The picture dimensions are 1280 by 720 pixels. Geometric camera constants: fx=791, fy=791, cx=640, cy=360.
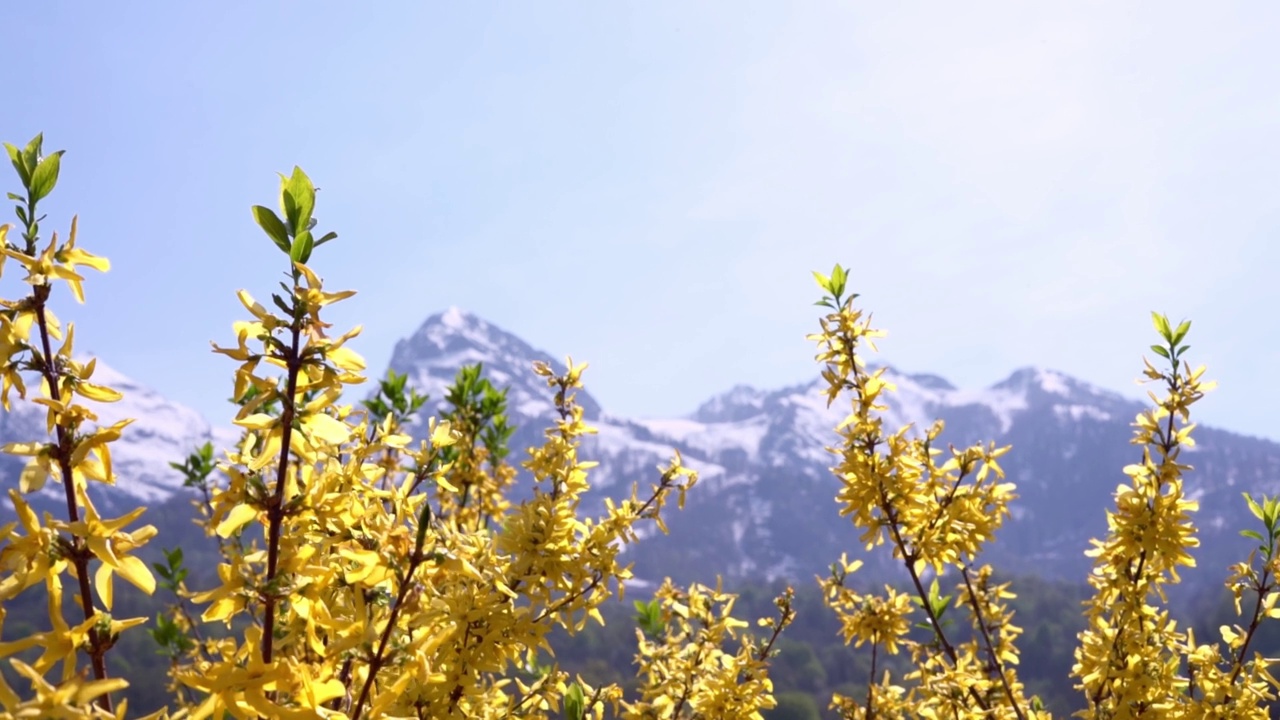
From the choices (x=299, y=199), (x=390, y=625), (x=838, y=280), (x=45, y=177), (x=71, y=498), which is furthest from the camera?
(x=838, y=280)

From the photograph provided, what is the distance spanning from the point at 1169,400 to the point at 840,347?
6.16 feet

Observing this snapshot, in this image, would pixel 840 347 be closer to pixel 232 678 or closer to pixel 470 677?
pixel 470 677

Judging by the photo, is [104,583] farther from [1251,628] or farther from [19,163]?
[1251,628]

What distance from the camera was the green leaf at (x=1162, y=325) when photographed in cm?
459

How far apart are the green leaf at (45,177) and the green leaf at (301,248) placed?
2.74 feet

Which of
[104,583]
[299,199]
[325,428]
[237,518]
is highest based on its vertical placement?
[299,199]

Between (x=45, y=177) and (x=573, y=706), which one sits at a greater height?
(x=45, y=177)

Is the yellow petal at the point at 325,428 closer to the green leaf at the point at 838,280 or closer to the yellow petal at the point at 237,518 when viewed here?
the yellow petal at the point at 237,518

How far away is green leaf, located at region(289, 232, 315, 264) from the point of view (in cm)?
199

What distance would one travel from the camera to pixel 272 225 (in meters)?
2.05

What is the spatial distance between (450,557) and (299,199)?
1.02 m

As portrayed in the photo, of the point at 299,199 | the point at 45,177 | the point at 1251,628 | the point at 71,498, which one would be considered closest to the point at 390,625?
the point at 71,498

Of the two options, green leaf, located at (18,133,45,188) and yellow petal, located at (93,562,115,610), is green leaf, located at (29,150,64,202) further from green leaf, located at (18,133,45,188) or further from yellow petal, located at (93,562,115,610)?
yellow petal, located at (93,562,115,610)

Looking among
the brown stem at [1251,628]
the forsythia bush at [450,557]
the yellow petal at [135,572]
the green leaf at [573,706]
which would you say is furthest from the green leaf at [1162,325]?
the yellow petal at [135,572]
